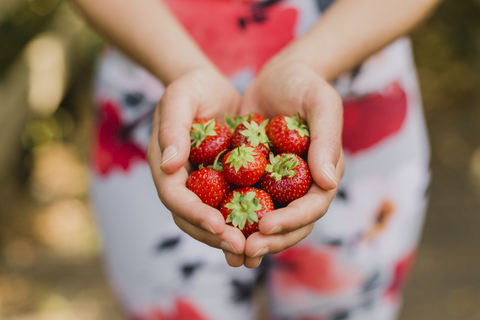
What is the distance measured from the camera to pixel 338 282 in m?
1.29

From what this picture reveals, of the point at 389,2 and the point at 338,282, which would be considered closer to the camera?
the point at 389,2

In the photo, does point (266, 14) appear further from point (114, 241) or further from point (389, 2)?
point (114, 241)

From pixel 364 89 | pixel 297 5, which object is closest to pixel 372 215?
pixel 364 89

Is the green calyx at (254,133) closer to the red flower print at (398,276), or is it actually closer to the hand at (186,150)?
the hand at (186,150)

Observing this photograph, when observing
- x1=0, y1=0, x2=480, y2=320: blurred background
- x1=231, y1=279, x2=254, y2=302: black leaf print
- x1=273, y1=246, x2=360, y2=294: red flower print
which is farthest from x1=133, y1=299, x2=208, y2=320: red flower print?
x1=0, y1=0, x2=480, y2=320: blurred background

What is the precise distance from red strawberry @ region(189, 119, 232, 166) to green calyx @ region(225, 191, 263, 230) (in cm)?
19

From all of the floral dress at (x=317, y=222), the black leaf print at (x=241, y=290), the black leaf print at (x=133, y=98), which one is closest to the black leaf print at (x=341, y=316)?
the floral dress at (x=317, y=222)

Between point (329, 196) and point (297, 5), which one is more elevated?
point (297, 5)

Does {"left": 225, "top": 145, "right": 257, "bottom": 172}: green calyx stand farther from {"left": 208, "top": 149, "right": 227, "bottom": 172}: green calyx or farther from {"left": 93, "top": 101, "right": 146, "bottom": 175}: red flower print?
{"left": 93, "top": 101, "right": 146, "bottom": 175}: red flower print

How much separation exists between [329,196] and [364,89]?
0.45 metres

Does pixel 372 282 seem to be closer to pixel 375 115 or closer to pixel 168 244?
pixel 375 115

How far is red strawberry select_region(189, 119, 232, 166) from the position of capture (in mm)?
1103

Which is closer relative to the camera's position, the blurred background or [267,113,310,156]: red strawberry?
[267,113,310,156]: red strawberry

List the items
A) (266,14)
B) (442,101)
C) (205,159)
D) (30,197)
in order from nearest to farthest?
(205,159)
(266,14)
(30,197)
(442,101)
